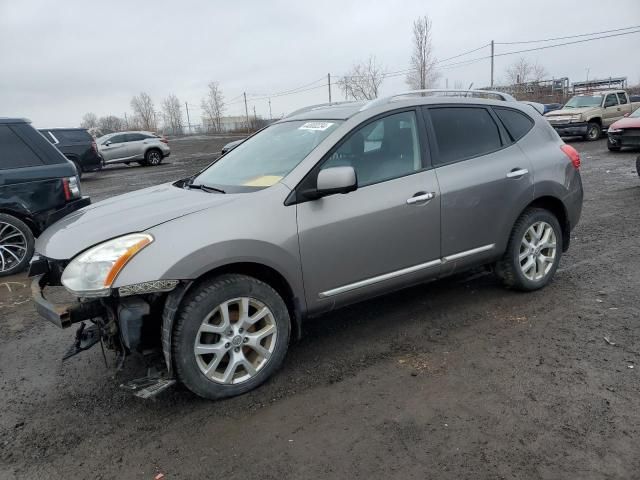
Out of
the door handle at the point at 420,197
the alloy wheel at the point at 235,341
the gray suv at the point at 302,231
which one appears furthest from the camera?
the door handle at the point at 420,197

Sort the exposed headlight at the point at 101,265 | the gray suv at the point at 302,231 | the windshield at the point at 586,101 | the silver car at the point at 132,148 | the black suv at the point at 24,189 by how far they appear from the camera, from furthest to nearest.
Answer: the silver car at the point at 132,148, the windshield at the point at 586,101, the black suv at the point at 24,189, the gray suv at the point at 302,231, the exposed headlight at the point at 101,265

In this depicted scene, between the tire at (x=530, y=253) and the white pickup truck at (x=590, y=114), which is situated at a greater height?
the white pickup truck at (x=590, y=114)

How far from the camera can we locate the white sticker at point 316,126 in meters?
3.78

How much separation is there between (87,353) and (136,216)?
1.43m

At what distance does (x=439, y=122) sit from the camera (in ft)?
13.6

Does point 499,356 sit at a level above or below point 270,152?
below

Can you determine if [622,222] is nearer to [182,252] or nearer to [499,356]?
[499,356]

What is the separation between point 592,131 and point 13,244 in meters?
20.4

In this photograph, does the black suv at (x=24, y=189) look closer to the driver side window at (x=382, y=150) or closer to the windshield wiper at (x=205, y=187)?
the windshield wiper at (x=205, y=187)

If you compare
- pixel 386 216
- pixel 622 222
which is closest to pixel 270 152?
pixel 386 216

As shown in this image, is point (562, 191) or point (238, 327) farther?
point (562, 191)

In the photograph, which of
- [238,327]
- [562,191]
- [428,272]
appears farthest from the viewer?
[562,191]

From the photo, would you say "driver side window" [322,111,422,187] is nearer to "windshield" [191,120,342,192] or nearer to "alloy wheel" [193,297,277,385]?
"windshield" [191,120,342,192]

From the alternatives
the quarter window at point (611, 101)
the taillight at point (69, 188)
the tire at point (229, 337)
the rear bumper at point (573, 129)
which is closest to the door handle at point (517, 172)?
the tire at point (229, 337)
